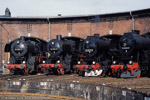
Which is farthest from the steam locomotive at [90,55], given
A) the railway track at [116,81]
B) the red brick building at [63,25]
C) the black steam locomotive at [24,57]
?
the red brick building at [63,25]

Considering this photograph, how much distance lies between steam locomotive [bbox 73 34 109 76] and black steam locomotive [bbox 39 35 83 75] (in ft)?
4.74

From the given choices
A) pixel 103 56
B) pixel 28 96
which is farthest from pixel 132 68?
pixel 28 96

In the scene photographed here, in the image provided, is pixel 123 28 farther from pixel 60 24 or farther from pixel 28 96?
pixel 28 96

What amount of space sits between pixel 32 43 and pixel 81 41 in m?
4.00

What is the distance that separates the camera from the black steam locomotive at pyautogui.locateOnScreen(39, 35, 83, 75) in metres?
20.1

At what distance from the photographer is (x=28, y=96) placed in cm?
1380

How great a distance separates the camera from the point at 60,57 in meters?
20.6

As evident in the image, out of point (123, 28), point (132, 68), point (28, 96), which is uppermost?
point (123, 28)

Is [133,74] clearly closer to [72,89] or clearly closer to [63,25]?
[72,89]

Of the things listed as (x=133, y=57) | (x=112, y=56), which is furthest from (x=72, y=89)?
(x=112, y=56)

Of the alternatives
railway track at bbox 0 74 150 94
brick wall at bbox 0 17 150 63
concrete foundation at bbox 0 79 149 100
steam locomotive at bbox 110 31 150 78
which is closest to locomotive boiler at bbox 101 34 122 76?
steam locomotive at bbox 110 31 150 78

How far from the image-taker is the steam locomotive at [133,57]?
1636 centimetres

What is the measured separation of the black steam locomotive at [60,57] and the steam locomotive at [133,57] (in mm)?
4386

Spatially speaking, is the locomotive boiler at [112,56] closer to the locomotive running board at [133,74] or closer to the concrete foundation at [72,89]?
the locomotive running board at [133,74]
